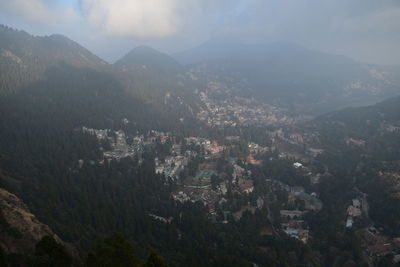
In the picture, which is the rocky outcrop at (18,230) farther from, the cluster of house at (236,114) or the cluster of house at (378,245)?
the cluster of house at (236,114)

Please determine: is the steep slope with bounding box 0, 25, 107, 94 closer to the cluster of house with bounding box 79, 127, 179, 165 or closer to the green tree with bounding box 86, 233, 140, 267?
the cluster of house with bounding box 79, 127, 179, 165

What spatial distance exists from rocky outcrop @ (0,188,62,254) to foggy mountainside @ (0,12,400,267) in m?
0.14

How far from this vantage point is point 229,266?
3459cm

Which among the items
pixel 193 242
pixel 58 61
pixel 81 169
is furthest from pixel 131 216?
pixel 58 61

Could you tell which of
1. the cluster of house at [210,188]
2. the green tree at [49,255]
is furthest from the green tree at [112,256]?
the cluster of house at [210,188]

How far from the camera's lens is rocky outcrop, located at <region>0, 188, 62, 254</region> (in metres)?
25.6

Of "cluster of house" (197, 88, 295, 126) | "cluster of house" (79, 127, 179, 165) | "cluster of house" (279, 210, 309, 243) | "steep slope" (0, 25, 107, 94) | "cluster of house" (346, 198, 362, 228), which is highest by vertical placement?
"steep slope" (0, 25, 107, 94)

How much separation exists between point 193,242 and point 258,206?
74.5ft

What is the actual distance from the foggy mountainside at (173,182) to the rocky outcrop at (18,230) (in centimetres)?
14

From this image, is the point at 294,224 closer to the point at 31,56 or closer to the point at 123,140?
the point at 123,140

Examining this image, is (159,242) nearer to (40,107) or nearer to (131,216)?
(131,216)

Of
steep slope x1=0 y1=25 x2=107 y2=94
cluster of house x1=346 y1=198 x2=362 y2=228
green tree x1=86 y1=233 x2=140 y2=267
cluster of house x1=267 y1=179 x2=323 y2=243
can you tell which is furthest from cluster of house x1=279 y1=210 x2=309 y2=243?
steep slope x1=0 y1=25 x2=107 y2=94

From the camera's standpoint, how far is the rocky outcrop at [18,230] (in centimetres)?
2564

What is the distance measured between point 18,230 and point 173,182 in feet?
138
